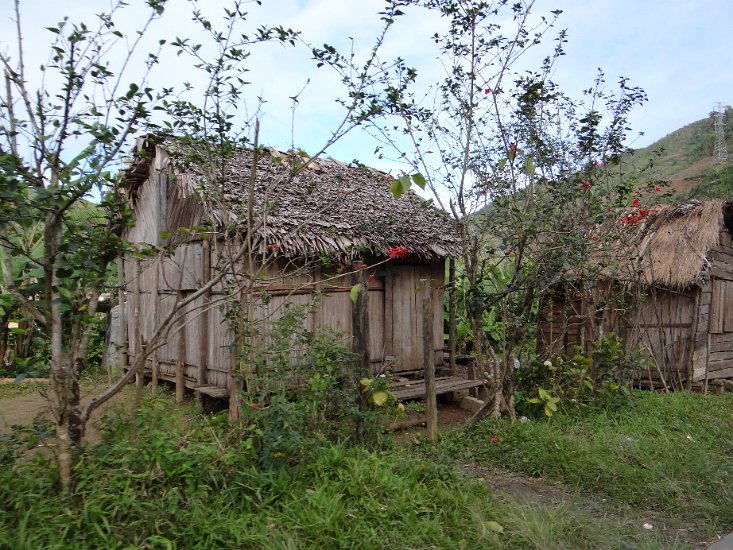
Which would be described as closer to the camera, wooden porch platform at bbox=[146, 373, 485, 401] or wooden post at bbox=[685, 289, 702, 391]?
wooden porch platform at bbox=[146, 373, 485, 401]

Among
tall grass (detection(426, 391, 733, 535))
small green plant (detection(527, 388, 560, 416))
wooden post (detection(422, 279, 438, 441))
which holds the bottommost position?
tall grass (detection(426, 391, 733, 535))

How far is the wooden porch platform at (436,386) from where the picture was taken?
22.3 feet

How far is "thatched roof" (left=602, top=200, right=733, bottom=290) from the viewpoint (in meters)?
8.25

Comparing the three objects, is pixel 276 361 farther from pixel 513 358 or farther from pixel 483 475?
pixel 513 358

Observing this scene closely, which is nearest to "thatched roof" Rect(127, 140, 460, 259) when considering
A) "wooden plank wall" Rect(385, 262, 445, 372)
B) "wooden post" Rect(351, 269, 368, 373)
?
"wooden plank wall" Rect(385, 262, 445, 372)

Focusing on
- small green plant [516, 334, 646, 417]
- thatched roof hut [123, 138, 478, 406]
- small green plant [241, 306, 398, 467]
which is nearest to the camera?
small green plant [241, 306, 398, 467]

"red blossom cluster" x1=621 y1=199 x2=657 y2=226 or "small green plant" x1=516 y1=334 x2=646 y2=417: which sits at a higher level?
"red blossom cluster" x1=621 y1=199 x2=657 y2=226

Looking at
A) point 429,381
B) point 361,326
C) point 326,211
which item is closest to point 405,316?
point 326,211

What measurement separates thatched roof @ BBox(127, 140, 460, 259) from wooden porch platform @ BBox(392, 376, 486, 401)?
1.81m

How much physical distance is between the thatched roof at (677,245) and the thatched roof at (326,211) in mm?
2947

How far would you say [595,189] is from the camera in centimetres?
612

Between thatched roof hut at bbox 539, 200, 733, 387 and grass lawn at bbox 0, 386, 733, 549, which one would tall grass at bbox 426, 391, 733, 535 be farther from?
thatched roof hut at bbox 539, 200, 733, 387

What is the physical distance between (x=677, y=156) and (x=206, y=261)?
31211 millimetres

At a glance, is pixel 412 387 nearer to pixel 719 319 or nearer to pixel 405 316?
pixel 405 316
